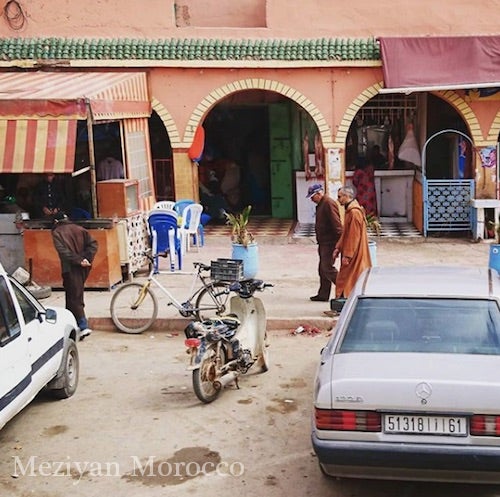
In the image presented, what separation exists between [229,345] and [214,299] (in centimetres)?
191

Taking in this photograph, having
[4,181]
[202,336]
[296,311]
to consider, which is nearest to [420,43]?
[296,311]

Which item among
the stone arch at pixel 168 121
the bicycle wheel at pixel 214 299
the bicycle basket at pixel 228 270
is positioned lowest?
the bicycle wheel at pixel 214 299

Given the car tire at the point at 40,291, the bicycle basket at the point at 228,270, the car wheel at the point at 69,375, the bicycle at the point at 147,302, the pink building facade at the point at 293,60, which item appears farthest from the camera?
the pink building facade at the point at 293,60

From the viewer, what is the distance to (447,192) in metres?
15.8

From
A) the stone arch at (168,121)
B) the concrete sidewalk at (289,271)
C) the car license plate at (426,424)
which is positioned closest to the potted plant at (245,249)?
the concrete sidewalk at (289,271)

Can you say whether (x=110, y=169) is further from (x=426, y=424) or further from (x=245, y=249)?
(x=426, y=424)

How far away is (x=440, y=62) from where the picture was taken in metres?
15.5

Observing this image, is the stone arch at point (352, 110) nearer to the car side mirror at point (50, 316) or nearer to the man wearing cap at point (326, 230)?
the man wearing cap at point (326, 230)

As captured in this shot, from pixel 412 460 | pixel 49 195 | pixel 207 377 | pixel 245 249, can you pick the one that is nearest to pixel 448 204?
pixel 245 249

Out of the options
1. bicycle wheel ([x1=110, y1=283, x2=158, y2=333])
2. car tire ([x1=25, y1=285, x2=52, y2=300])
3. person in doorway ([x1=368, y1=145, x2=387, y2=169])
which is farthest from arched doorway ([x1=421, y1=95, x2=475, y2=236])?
car tire ([x1=25, y1=285, x2=52, y2=300])

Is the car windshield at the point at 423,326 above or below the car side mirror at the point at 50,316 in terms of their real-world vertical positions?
above

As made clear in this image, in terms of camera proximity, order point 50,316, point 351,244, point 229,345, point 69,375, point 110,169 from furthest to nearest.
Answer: point 110,169 → point 351,244 → point 69,375 → point 229,345 → point 50,316

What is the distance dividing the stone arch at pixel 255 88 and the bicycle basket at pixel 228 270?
7745 millimetres

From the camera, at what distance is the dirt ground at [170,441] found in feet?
19.4
